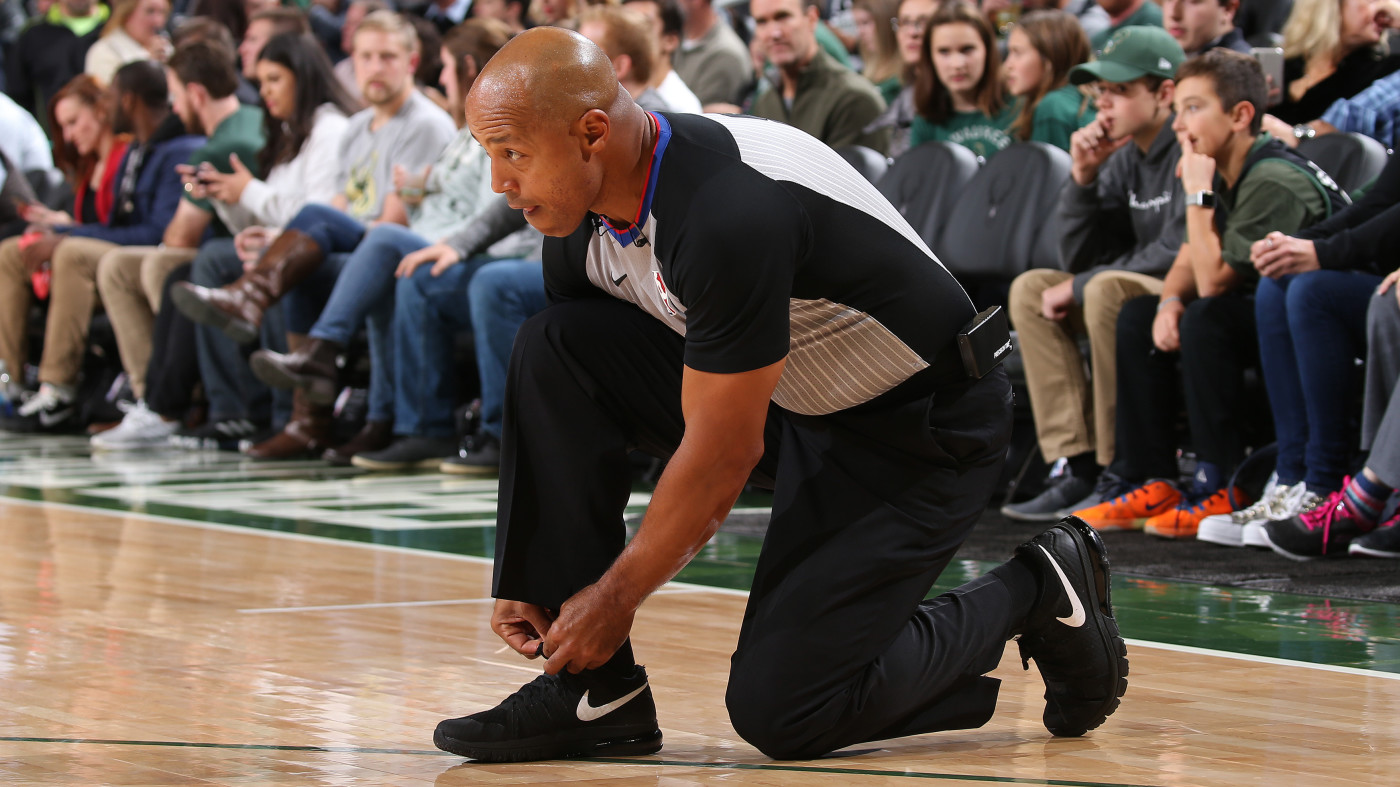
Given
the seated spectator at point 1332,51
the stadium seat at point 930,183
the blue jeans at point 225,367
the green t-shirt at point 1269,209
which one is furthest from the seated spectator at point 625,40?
the green t-shirt at point 1269,209

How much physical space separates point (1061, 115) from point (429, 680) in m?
3.40

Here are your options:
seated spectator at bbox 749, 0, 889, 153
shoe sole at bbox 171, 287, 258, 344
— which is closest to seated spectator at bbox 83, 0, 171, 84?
shoe sole at bbox 171, 287, 258, 344

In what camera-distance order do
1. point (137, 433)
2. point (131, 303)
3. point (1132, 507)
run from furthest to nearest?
point (131, 303) < point (137, 433) < point (1132, 507)

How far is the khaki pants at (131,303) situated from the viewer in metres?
7.18

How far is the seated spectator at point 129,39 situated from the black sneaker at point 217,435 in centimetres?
327

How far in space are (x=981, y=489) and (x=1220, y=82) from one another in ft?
7.68

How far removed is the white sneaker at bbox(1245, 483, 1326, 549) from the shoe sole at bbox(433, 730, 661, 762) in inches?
84.2

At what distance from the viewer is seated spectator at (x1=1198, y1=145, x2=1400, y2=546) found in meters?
3.68

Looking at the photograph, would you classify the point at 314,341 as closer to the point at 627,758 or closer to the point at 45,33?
the point at 627,758

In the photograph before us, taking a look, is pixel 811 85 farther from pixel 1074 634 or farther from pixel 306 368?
pixel 1074 634

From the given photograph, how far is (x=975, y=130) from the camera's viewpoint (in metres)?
5.46

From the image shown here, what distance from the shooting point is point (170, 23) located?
10.7 metres

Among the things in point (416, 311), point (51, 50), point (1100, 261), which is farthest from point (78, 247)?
point (1100, 261)

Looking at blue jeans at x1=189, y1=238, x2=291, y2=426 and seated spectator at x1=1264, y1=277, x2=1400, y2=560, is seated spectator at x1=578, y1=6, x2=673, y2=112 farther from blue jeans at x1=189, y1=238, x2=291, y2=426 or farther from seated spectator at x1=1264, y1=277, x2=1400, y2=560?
seated spectator at x1=1264, y1=277, x2=1400, y2=560
